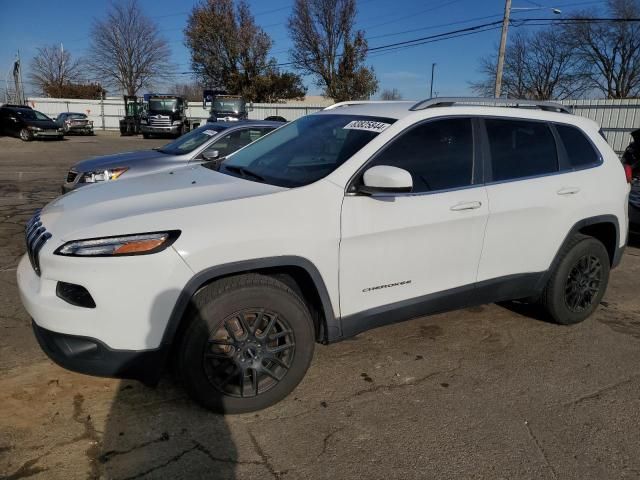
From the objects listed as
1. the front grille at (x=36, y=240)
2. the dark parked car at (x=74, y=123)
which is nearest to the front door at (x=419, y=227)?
the front grille at (x=36, y=240)

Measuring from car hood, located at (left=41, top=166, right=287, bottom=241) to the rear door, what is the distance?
157cm

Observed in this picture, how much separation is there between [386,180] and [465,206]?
0.76 meters

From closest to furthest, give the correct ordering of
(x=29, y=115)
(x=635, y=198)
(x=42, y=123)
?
1. (x=635, y=198)
2. (x=42, y=123)
3. (x=29, y=115)

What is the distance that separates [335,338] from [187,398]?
95cm

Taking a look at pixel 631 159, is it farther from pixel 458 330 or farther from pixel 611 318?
pixel 458 330

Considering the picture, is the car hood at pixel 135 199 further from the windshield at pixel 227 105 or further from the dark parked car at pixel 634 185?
the windshield at pixel 227 105

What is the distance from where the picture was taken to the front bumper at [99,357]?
8.09ft

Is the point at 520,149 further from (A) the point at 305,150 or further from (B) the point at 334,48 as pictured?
(B) the point at 334,48

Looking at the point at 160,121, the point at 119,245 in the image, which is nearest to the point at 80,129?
the point at 160,121

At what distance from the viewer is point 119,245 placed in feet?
8.02

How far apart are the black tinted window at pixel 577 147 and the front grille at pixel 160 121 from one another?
31.2 meters

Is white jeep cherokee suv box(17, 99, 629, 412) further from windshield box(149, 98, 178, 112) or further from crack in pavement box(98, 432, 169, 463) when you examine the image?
windshield box(149, 98, 178, 112)

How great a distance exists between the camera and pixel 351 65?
41531 mm

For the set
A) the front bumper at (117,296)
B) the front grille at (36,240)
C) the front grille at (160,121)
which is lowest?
the front bumper at (117,296)
